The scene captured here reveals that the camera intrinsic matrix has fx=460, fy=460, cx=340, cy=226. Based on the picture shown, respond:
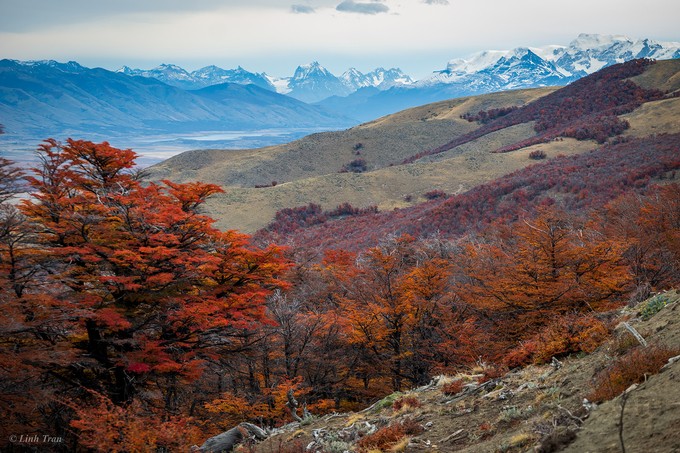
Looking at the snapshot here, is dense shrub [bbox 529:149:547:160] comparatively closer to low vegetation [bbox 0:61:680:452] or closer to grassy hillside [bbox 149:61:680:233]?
grassy hillside [bbox 149:61:680:233]

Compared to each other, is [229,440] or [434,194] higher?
[229,440]

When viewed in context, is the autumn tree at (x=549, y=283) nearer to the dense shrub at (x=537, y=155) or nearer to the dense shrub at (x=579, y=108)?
the dense shrub at (x=537, y=155)

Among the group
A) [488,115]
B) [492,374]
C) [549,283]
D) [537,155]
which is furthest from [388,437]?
[488,115]

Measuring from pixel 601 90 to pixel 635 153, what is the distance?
76.4 metres

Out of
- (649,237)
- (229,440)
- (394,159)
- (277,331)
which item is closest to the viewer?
(229,440)

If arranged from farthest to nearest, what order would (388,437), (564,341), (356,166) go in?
(356,166) < (564,341) < (388,437)

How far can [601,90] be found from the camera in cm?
12450

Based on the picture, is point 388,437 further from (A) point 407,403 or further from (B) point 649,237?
(B) point 649,237

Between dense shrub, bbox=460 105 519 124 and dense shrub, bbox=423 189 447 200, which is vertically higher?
dense shrub, bbox=460 105 519 124

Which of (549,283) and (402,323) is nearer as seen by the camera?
(549,283)

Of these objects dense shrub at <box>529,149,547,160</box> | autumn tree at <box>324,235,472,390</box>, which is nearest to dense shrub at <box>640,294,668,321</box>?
autumn tree at <box>324,235,472,390</box>

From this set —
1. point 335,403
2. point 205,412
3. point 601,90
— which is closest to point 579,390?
point 335,403

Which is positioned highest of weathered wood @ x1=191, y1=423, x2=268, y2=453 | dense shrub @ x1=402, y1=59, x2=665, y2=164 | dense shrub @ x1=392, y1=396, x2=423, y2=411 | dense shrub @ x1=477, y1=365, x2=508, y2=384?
dense shrub @ x1=402, y1=59, x2=665, y2=164

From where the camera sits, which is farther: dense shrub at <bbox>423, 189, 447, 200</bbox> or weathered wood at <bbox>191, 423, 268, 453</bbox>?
dense shrub at <bbox>423, 189, 447, 200</bbox>
